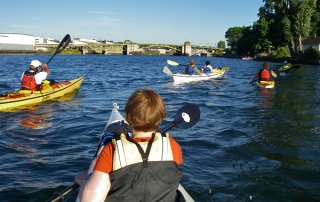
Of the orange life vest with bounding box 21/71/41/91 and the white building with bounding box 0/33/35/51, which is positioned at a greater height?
the white building with bounding box 0/33/35/51

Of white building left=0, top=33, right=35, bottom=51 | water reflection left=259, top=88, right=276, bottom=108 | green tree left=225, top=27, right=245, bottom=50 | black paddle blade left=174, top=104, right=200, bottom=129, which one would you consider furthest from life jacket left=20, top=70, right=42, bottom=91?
green tree left=225, top=27, right=245, bottom=50

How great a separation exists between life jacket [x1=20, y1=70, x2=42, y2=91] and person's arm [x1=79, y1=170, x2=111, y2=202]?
9.73 m

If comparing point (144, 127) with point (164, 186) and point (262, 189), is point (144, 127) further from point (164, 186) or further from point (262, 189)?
point (262, 189)

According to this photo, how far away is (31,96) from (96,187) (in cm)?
1002

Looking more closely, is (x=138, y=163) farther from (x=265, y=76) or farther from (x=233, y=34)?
(x=233, y=34)

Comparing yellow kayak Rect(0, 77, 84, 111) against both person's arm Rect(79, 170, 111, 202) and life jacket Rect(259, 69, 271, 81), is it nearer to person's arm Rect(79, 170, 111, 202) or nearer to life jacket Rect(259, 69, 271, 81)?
person's arm Rect(79, 170, 111, 202)

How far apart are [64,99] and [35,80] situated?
1968 mm

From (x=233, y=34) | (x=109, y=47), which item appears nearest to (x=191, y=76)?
(x=109, y=47)

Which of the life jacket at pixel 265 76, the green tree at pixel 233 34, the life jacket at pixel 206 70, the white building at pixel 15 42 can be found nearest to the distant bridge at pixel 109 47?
the white building at pixel 15 42

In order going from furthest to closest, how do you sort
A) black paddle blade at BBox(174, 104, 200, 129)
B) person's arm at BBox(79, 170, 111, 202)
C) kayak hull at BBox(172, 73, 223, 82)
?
kayak hull at BBox(172, 73, 223, 82), black paddle blade at BBox(174, 104, 200, 129), person's arm at BBox(79, 170, 111, 202)

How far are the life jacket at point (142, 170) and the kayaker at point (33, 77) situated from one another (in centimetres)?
957

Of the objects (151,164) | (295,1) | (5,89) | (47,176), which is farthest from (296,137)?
(295,1)

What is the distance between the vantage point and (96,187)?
7.99 ft

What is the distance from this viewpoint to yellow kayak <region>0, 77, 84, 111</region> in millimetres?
10742
